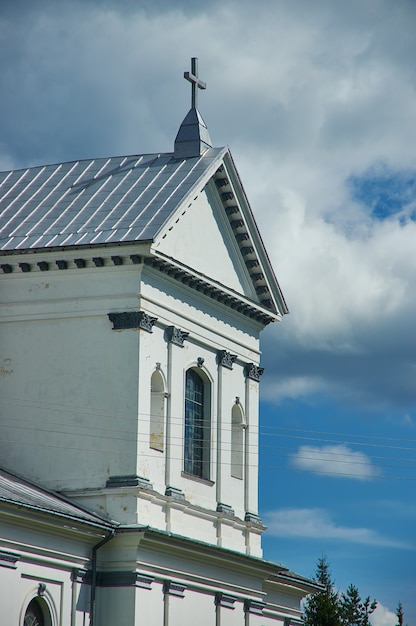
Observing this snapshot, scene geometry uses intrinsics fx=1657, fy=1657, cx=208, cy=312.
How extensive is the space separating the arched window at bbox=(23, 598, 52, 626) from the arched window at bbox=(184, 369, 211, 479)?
6.90 metres

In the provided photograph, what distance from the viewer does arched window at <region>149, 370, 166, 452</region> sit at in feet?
136

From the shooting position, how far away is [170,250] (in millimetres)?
42312

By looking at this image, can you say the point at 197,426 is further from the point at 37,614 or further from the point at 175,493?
the point at 37,614

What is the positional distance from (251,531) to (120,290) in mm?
8475

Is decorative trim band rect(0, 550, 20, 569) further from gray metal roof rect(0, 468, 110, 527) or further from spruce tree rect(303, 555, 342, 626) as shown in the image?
spruce tree rect(303, 555, 342, 626)

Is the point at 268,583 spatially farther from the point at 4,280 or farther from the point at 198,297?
the point at 4,280

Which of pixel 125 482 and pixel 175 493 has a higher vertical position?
pixel 175 493

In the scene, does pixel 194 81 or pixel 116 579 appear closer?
pixel 116 579

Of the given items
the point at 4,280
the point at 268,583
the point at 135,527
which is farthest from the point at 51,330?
the point at 268,583

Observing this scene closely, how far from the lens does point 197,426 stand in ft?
144

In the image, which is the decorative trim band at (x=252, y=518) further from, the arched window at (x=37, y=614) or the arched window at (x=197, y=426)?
the arched window at (x=37, y=614)

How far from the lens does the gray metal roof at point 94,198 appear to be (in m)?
41.5

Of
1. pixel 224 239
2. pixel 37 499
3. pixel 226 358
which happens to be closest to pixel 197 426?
pixel 226 358

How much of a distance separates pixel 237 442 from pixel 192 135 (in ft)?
28.0
